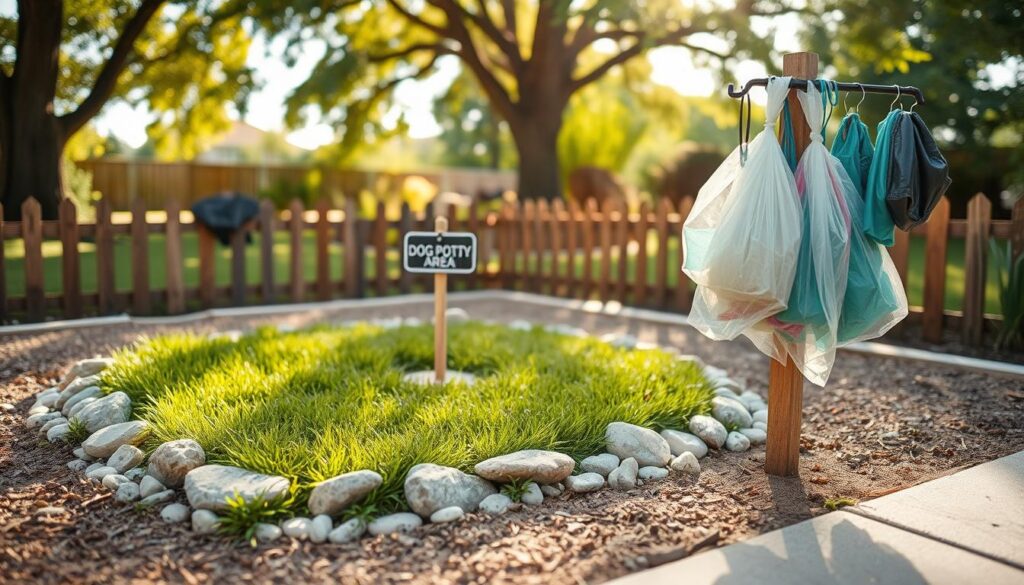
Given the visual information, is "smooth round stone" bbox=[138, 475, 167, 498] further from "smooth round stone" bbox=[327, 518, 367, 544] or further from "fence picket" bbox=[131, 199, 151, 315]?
"fence picket" bbox=[131, 199, 151, 315]

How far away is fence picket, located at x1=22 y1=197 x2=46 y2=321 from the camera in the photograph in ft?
23.5

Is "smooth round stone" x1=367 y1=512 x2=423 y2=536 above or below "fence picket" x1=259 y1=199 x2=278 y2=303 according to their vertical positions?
below

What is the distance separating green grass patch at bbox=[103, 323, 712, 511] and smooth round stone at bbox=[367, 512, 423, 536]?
0.11m

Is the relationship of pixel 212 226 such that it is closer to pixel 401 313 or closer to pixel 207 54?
pixel 401 313

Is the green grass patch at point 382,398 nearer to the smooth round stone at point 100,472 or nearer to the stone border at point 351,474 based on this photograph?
the stone border at point 351,474

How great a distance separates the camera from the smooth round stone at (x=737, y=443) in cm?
439

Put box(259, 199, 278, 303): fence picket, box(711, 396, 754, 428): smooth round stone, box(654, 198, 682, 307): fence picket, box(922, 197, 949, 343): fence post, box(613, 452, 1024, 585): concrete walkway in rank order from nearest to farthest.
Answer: box(613, 452, 1024, 585): concrete walkway → box(711, 396, 754, 428): smooth round stone → box(922, 197, 949, 343): fence post → box(259, 199, 278, 303): fence picket → box(654, 198, 682, 307): fence picket

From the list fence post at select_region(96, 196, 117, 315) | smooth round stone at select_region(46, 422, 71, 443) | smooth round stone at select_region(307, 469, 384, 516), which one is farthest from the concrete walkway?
fence post at select_region(96, 196, 117, 315)

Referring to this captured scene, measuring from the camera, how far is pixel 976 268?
6645 mm

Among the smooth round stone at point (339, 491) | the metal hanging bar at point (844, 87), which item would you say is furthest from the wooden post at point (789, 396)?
the smooth round stone at point (339, 491)

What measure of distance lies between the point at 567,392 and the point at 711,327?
1.16 metres

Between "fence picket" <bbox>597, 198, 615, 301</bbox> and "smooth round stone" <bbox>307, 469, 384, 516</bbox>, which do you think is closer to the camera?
"smooth round stone" <bbox>307, 469, 384, 516</bbox>

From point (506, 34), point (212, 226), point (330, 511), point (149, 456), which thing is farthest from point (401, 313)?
point (506, 34)

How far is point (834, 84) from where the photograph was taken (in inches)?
148
